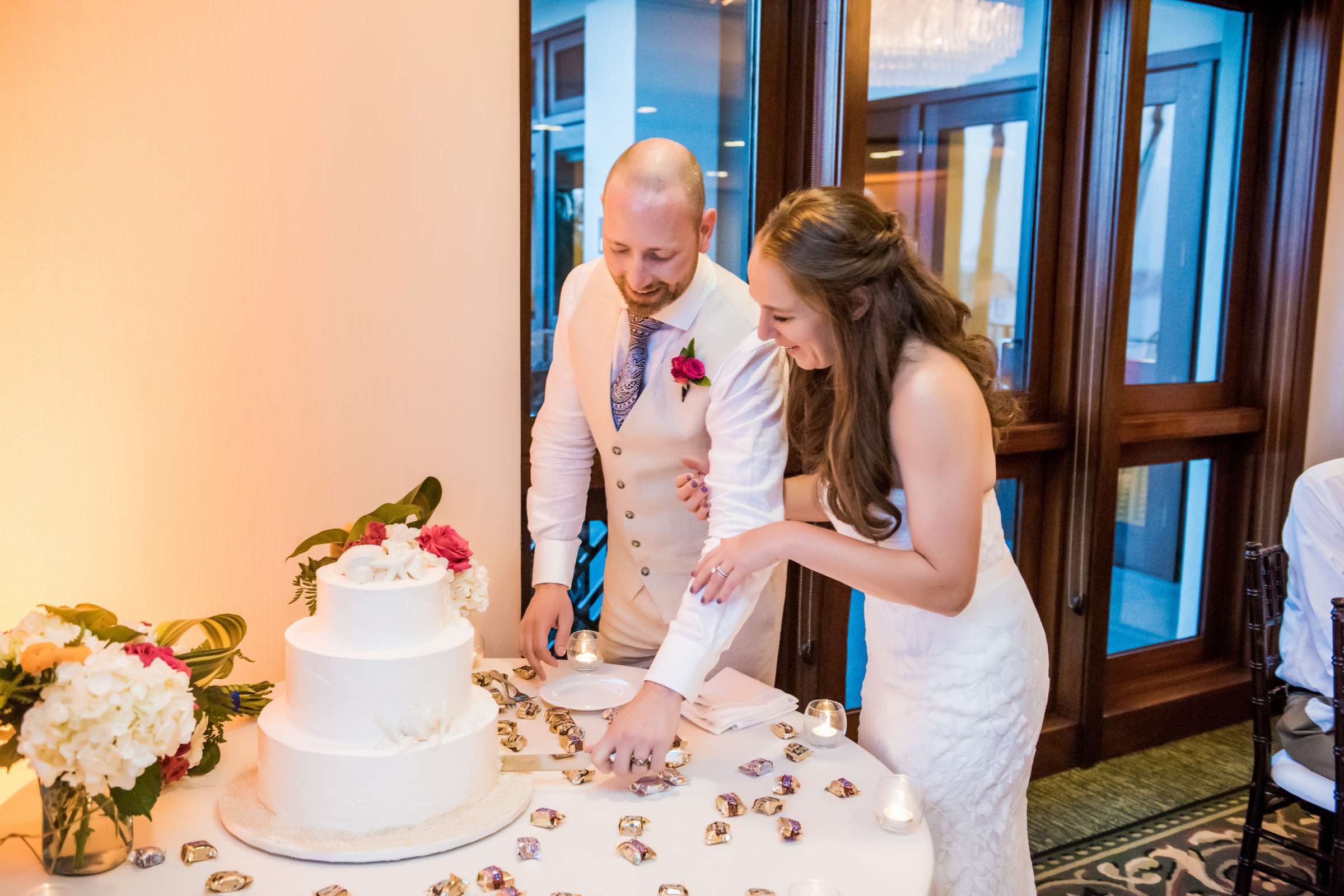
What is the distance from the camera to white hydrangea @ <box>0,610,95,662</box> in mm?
1244

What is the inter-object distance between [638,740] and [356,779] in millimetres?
389

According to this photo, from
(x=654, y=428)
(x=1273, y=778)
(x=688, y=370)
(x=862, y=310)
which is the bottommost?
(x=1273, y=778)

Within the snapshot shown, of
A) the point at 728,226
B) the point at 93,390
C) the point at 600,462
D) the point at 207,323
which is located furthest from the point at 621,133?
the point at 93,390

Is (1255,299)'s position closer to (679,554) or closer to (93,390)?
(679,554)

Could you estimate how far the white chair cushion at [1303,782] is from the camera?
2.27m

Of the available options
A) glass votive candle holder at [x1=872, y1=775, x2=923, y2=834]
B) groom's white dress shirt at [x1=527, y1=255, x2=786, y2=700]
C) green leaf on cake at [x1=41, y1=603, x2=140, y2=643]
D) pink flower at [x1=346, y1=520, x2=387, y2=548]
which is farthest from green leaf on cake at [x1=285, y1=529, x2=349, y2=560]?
A: glass votive candle holder at [x1=872, y1=775, x2=923, y2=834]

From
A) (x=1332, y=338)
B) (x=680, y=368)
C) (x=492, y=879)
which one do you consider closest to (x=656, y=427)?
(x=680, y=368)

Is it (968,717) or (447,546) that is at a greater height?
(447,546)

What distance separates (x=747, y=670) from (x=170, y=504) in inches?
45.8

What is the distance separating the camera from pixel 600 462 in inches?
105

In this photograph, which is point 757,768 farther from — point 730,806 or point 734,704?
point 734,704

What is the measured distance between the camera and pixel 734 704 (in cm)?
185

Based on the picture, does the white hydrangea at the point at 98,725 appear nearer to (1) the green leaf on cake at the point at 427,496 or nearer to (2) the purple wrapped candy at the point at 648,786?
(2) the purple wrapped candy at the point at 648,786

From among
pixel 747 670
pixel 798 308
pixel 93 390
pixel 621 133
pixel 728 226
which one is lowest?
pixel 747 670
